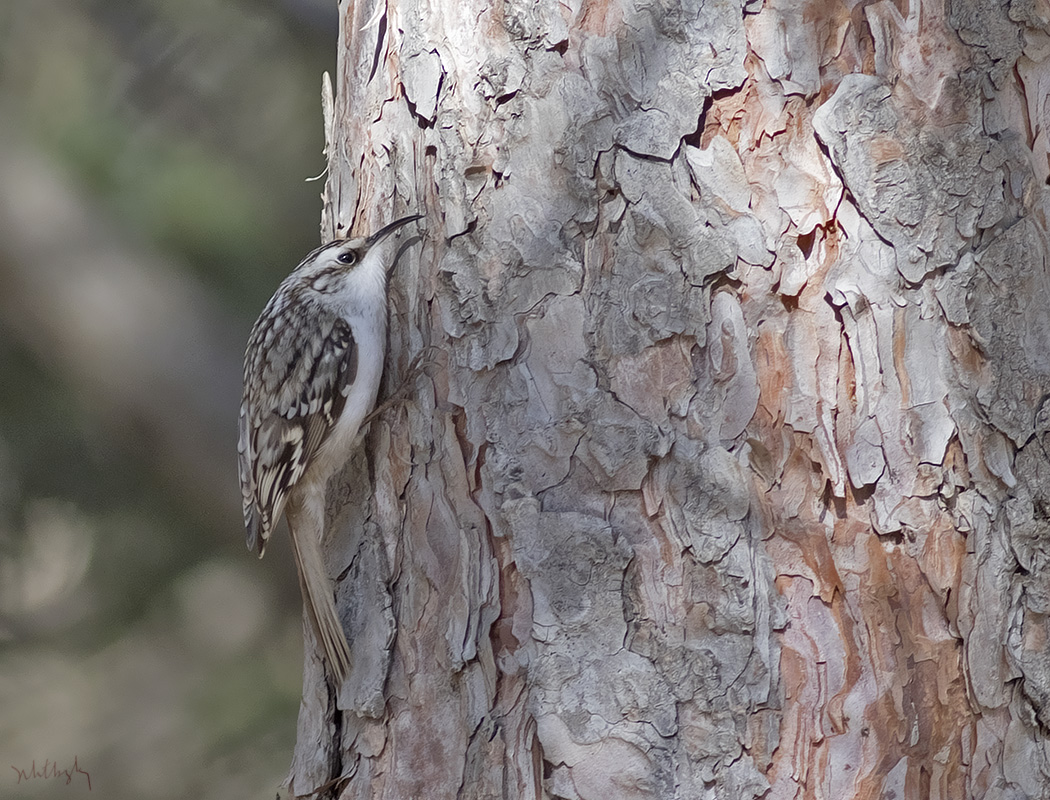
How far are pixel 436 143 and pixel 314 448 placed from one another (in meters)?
0.72

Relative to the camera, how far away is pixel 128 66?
4.04 metres

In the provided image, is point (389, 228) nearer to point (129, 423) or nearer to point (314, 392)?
point (314, 392)

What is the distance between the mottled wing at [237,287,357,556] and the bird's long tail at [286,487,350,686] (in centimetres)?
9

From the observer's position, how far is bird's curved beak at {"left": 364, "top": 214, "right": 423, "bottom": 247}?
1830mm

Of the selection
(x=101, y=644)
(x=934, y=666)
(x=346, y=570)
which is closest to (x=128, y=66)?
(x=101, y=644)

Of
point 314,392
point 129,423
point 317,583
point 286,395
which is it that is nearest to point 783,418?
point 317,583

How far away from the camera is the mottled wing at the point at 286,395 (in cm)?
221

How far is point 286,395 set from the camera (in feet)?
7.96

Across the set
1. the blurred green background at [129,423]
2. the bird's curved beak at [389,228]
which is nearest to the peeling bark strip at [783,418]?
the bird's curved beak at [389,228]
